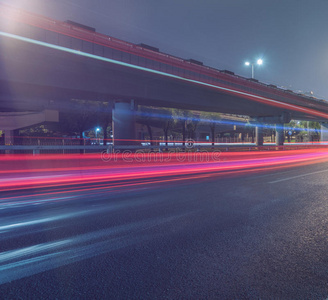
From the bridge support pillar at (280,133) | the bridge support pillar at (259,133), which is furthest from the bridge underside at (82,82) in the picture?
the bridge support pillar at (280,133)

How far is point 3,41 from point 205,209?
55.5 ft

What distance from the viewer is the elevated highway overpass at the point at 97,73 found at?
15.4 meters

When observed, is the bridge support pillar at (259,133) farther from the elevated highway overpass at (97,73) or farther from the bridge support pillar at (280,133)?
the elevated highway overpass at (97,73)

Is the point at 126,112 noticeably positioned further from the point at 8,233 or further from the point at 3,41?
the point at 8,233

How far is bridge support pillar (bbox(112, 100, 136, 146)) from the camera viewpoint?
74.4 ft

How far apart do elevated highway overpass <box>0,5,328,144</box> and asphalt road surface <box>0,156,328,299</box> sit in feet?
42.6

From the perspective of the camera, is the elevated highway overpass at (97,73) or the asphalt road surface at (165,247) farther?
the elevated highway overpass at (97,73)

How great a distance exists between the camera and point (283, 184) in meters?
8.35

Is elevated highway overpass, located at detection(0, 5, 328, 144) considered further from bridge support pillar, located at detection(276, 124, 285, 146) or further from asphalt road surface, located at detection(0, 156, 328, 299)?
bridge support pillar, located at detection(276, 124, 285, 146)

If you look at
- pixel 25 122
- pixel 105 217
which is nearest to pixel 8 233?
pixel 105 217

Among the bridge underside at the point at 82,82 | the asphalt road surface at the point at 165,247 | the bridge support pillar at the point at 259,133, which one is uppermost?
the bridge underside at the point at 82,82

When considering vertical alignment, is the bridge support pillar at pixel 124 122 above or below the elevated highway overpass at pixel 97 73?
below

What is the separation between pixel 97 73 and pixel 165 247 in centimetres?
1823

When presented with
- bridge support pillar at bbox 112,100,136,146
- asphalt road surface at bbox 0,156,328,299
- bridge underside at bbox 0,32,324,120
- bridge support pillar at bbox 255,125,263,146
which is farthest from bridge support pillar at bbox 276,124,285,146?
asphalt road surface at bbox 0,156,328,299
